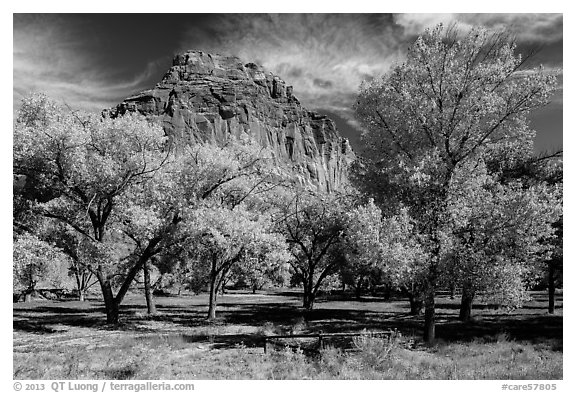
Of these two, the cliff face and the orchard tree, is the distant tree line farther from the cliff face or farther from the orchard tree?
the cliff face

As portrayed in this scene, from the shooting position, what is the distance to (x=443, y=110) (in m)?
14.6

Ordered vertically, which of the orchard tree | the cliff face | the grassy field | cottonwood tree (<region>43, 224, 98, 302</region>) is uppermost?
the cliff face

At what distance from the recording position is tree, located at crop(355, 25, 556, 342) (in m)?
14.2

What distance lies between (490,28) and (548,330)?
14341 millimetres

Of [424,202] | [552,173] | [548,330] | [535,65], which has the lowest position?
[548,330]

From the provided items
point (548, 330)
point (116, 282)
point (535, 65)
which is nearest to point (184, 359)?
point (116, 282)

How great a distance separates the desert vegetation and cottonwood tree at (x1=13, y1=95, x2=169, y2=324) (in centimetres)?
7

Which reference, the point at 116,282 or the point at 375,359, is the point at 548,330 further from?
the point at 116,282

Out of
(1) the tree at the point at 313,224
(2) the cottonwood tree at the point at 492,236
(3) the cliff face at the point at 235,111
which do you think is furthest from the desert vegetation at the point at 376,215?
(1) the tree at the point at 313,224

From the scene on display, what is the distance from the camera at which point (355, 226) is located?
13531 mm

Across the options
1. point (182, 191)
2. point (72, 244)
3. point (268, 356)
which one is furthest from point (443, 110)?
point (72, 244)

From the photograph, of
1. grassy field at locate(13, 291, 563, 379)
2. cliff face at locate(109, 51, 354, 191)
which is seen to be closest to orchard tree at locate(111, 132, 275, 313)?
cliff face at locate(109, 51, 354, 191)

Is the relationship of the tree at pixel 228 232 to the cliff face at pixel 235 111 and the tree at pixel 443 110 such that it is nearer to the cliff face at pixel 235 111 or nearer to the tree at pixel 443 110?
the cliff face at pixel 235 111

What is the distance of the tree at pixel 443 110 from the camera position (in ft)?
46.4
